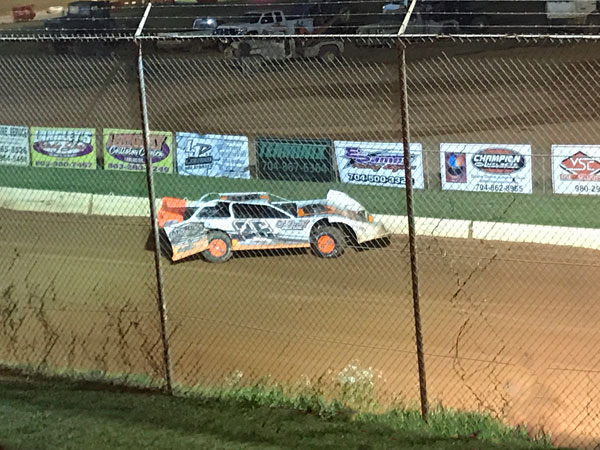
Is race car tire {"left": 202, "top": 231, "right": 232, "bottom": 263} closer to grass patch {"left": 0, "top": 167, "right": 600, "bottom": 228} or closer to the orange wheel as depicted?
the orange wheel

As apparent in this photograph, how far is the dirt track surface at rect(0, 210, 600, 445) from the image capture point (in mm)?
7910

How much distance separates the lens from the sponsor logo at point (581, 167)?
11.8 meters

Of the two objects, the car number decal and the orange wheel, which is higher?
the car number decal

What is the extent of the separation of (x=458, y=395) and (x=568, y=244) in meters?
5.80

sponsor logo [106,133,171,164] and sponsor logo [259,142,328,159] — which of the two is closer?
sponsor logo [259,142,328,159]

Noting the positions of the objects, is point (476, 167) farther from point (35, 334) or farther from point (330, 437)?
point (330, 437)

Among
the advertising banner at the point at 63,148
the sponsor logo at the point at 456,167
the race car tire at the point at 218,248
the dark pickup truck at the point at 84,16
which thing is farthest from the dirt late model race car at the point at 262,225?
the dark pickup truck at the point at 84,16

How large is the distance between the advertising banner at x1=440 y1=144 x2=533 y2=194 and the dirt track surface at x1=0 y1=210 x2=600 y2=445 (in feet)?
2.93

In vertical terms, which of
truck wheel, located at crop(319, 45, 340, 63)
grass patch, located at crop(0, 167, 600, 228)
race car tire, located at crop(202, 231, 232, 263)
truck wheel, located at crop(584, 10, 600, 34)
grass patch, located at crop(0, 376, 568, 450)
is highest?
truck wheel, located at crop(584, 10, 600, 34)

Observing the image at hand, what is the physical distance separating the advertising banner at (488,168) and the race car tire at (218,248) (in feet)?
11.1

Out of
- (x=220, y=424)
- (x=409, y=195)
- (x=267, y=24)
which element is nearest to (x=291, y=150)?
(x=409, y=195)

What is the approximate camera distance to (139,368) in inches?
300

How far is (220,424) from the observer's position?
595 centimetres

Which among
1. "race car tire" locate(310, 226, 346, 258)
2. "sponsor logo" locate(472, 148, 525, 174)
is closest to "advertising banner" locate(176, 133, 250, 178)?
"race car tire" locate(310, 226, 346, 258)
